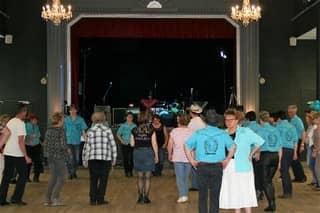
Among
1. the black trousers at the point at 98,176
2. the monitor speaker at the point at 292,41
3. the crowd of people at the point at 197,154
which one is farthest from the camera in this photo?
the monitor speaker at the point at 292,41

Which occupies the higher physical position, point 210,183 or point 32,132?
point 32,132

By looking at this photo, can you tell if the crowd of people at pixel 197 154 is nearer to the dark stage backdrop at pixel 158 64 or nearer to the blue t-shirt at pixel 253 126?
the blue t-shirt at pixel 253 126

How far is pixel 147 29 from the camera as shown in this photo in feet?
60.3

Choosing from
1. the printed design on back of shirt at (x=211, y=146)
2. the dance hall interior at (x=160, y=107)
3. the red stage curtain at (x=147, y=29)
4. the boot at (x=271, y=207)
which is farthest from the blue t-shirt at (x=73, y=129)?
the printed design on back of shirt at (x=211, y=146)

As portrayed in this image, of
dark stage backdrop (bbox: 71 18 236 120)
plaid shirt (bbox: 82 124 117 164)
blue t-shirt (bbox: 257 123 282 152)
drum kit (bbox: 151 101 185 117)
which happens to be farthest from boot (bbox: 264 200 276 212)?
dark stage backdrop (bbox: 71 18 236 120)

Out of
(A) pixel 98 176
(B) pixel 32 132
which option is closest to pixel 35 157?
(B) pixel 32 132

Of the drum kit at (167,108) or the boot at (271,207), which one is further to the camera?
the drum kit at (167,108)

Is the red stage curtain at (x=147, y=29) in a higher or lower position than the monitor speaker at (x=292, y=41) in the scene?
higher

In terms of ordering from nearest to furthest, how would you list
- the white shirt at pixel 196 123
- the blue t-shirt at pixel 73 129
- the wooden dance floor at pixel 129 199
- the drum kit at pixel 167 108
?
the wooden dance floor at pixel 129 199, the white shirt at pixel 196 123, the blue t-shirt at pixel 73 129, the drum kit at pixel 167 108

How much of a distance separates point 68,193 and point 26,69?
7059mm

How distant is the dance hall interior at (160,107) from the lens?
8.84m

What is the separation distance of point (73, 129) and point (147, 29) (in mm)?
6271

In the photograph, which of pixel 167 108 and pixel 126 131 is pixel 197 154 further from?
pixel 167 108

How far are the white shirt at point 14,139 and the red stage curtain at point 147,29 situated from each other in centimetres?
881
